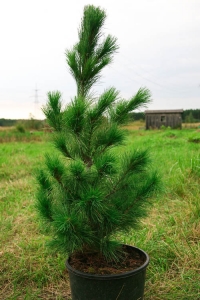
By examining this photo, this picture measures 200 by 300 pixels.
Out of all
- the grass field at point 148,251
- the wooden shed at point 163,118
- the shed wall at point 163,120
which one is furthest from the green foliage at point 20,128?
the grass field at point 148,251

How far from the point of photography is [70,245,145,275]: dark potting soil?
1961mm

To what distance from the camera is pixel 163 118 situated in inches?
1012

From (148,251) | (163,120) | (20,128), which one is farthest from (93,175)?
(163,120)

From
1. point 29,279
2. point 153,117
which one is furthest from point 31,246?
point 153,117

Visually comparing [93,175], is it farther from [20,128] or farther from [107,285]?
[20,128]

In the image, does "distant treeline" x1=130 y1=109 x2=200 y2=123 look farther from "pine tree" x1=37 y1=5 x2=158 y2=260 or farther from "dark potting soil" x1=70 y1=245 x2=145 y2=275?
"dark potting soil" x1=70 y1=245 x2=145 y2=275

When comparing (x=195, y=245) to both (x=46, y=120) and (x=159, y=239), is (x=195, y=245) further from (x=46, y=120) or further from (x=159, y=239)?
(x=46, y=120)

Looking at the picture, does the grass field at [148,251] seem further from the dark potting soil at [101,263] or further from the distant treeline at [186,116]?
the distant treeline at [186,116]

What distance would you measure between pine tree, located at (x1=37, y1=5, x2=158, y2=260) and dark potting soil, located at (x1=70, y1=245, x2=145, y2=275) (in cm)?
5

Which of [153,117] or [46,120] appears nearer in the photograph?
[46,120]

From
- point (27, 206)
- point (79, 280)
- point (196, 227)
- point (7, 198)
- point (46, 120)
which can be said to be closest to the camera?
point (79, 280)

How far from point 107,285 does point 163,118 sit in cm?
2458

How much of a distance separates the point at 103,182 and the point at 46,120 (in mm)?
532

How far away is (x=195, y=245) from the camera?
287 cm
